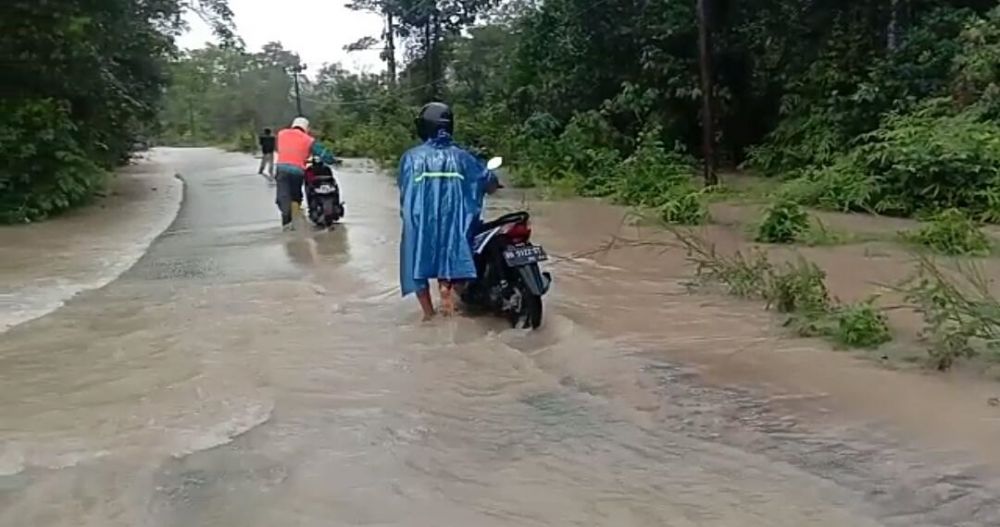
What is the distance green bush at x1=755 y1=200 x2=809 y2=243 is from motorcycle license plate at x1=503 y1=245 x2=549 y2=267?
557cm

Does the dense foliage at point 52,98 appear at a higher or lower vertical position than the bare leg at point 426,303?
higher

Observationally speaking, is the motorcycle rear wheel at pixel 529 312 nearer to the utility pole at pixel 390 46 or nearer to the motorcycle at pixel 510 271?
the motorcycle at pixel 510 271

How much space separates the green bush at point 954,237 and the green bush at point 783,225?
1300 mm

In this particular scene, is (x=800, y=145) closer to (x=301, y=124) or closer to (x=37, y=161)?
(x=301, y=124)

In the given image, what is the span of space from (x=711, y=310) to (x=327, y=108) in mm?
52445

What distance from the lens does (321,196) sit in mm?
14625

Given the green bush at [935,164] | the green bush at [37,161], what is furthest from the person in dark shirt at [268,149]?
the green bush at [935,164]

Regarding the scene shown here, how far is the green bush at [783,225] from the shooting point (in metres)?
12.1

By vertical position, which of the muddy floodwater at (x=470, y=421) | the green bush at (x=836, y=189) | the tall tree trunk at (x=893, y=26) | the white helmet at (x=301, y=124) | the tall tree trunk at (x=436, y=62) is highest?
the tall tree trunk at (x=436, y=62)

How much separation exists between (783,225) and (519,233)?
561 cm

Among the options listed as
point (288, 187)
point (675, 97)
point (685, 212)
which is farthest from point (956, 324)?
point (675, 97)

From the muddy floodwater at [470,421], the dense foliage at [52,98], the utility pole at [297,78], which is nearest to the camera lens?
the muddy floodwater at [470,421]

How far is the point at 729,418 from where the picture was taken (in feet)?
17.5

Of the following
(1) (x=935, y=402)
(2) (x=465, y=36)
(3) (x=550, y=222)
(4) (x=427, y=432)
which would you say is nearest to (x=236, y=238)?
(3) (x=550, y=222)
